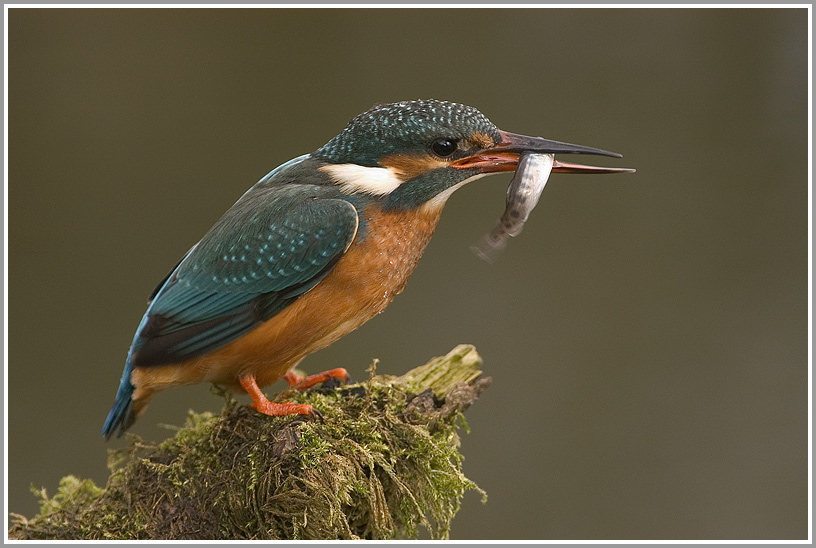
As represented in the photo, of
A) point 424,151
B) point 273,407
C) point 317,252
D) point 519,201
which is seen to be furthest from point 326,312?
point 519,201

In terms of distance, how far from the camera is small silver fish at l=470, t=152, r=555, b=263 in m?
2.19

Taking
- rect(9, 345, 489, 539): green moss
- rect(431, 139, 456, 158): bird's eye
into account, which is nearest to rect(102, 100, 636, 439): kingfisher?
rect(431, 139, 456, 158): bird's eye

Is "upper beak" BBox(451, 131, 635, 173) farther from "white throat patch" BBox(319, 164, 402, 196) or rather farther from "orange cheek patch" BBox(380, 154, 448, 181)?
"white throat patch" BBox(319, 164, 402, 196)

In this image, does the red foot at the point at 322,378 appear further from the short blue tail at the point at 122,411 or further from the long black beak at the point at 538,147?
the long black beak at the point at 538,147

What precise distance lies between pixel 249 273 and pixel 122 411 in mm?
732

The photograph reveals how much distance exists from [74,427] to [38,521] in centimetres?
270

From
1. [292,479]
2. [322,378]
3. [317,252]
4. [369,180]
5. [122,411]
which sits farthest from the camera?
[322,378]

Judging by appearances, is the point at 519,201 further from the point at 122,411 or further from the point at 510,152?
the point at 122,411

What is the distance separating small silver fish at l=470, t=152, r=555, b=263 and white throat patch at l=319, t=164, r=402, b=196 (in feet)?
1.36

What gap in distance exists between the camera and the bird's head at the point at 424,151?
242 centimetres

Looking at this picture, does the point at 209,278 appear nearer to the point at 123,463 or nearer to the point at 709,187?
the point at 123,463

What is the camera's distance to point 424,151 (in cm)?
244

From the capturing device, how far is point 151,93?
16.7 ft

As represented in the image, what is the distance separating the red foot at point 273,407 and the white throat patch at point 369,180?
73 cm
